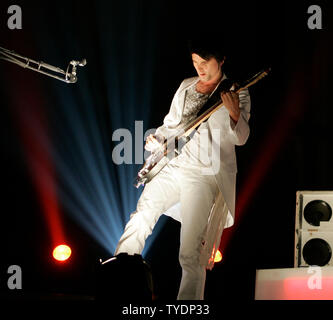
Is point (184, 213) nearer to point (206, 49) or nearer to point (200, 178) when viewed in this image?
point (200, 178)

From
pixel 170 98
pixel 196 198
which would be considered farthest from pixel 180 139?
pixel 170 98

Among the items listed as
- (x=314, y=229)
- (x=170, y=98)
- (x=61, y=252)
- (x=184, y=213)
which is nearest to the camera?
(x=184, y=213)

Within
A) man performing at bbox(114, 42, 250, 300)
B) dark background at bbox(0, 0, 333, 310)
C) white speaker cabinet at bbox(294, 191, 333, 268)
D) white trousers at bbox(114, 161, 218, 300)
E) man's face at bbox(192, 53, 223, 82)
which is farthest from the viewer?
dark background at bbox(0, 0, 333, 310)

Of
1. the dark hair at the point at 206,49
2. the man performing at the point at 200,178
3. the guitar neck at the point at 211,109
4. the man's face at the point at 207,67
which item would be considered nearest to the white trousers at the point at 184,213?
the man performing at the point at 200,178

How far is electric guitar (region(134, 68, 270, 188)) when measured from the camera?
11.2 feet

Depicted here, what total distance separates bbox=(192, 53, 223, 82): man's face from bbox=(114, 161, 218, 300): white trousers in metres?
0.63

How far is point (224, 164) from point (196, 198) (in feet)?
0.97

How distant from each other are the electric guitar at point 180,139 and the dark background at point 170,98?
0.62 meters

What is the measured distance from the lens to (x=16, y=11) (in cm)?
422

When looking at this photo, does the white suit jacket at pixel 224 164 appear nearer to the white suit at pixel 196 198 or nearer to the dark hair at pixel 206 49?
the white suit at pixel 196 198

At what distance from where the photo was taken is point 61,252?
13.0ft

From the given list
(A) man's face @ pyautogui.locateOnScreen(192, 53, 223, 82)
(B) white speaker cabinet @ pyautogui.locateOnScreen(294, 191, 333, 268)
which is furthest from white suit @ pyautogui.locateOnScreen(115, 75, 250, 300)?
(B) white speaker cabinet @ pyautogui.locateOnScreen(294, 191, 333, 268)

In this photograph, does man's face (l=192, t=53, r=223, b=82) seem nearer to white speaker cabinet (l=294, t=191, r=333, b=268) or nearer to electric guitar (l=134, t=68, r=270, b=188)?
electric guitar (l=134, t=68, r=270, b=188)

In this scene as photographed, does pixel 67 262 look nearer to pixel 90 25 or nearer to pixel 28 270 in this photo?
pixel 28 270
